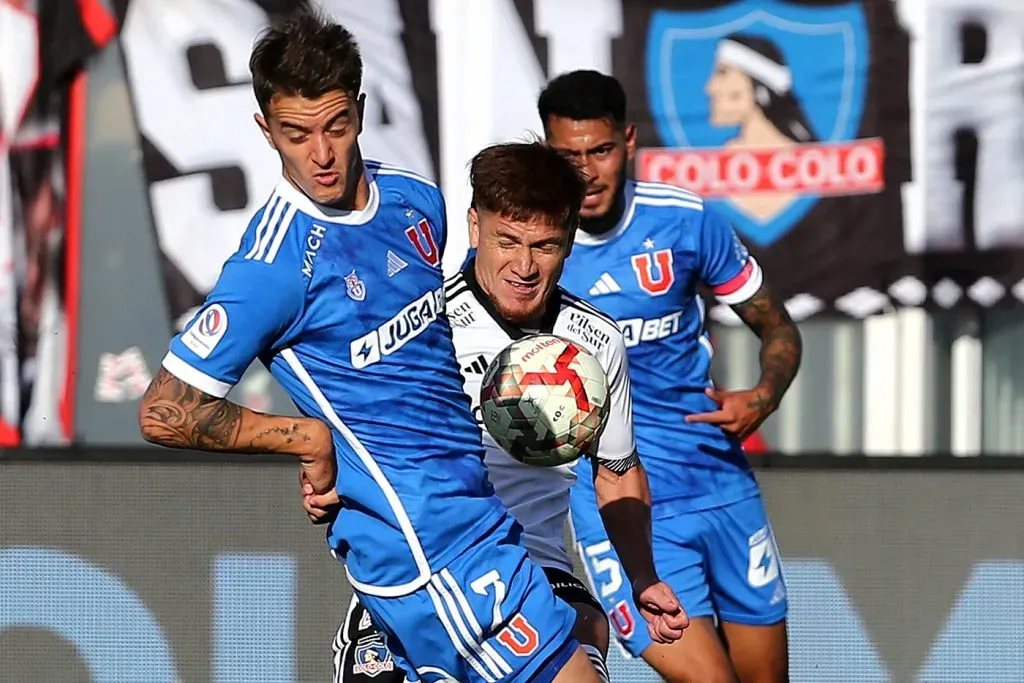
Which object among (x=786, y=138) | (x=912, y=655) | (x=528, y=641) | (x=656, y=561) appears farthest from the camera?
(x=786, y=138)

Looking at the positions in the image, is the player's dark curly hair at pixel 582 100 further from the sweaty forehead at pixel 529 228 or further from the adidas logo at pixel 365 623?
A: the adidas logo at pixel 365 623

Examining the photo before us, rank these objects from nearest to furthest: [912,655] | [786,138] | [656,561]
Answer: [656,561] < [912,655] < [786,138]

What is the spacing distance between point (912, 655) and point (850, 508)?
54cm

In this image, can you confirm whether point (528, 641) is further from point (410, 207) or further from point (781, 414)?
point (781, 414)

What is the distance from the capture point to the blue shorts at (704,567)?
15.5ft

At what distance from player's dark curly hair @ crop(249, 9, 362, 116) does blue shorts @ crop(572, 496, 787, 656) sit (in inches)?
73.1

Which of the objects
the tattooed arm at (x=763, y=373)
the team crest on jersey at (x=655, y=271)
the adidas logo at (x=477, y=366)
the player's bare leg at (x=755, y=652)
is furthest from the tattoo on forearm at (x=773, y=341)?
the adidas logo at (x=477, y=366)

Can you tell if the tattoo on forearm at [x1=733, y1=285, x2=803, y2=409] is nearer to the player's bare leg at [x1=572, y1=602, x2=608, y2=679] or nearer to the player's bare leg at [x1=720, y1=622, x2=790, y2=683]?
the player's bare leg at [x1=720, y1=622, x2=790, y2=683]

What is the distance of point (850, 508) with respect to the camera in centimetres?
556

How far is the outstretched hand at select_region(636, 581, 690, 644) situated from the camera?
362 cm

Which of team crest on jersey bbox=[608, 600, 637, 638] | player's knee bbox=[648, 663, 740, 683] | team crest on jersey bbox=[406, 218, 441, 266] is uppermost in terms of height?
team crest on jersey bbox=[406, 218, 441, 266]

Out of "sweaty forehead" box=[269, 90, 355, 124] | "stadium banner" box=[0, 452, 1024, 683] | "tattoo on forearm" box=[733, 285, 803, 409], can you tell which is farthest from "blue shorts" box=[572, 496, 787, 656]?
"sweaty forehead" box=[269, 90, 355, 124]

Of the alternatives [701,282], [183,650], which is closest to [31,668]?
[183,650]

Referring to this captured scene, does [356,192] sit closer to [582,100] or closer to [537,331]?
[537,331]
